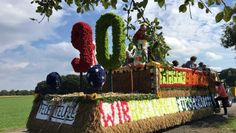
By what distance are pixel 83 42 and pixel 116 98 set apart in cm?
343

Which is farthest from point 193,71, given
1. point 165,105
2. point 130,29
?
point 130,29

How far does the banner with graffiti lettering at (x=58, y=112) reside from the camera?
13223 millimetres

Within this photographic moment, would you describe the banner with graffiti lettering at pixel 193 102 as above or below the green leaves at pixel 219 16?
below

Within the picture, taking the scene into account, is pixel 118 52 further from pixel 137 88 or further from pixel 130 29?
pixel 130 29

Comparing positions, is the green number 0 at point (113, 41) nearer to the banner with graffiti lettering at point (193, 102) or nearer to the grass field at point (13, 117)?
the banner with graffiti lettering at point (193, 102)

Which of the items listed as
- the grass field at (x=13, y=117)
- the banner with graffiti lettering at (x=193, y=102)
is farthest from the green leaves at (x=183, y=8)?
the grass field at (x=13, y=117)

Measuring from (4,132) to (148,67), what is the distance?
7.38 m

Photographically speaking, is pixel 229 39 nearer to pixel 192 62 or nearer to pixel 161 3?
pixel 192 62

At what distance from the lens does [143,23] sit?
5.14 meters

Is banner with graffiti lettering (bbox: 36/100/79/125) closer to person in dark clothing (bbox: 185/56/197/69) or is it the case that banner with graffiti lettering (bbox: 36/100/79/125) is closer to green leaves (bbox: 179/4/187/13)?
person in dark clothing (bbox: 185/56/197/69)

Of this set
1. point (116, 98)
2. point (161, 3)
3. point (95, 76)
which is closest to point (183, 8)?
point (161, 3)

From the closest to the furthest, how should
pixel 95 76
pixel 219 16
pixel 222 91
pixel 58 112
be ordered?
pixel 219 16, pixel 95 76, pixel 58 112, pixel 222 91

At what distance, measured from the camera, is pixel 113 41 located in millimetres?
15398

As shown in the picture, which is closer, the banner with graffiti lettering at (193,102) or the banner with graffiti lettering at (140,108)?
the banner with graffiti lettering at (140,108)
